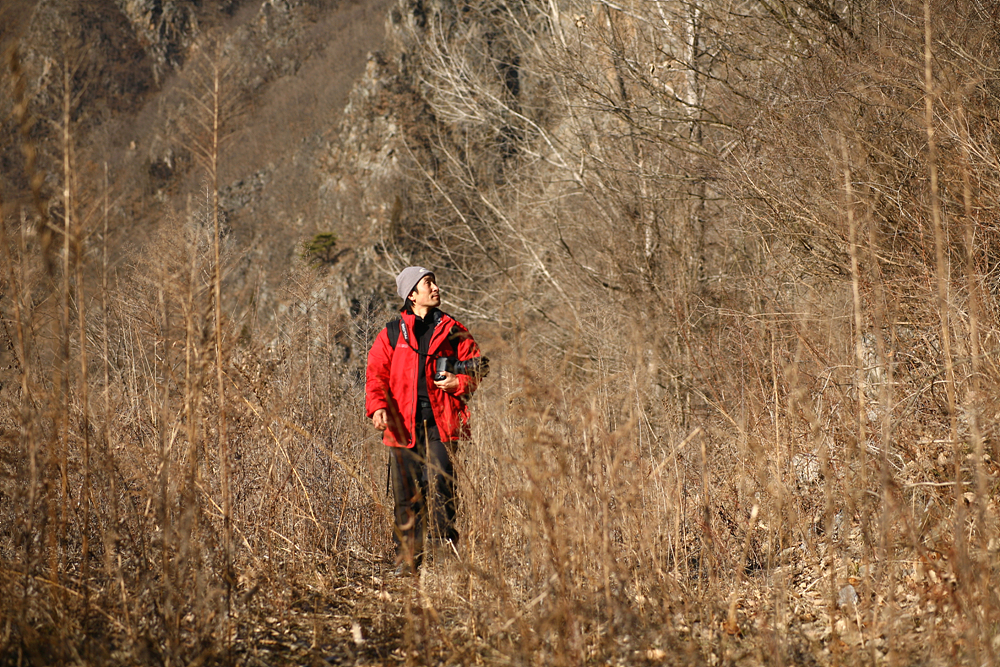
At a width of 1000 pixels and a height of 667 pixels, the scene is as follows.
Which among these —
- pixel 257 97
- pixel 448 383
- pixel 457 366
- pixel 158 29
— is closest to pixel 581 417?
pixel 448 383

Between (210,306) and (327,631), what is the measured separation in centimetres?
122

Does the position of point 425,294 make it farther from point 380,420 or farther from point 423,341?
point 380,420

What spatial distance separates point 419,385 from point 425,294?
0.43 metres

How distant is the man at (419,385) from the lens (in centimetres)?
306

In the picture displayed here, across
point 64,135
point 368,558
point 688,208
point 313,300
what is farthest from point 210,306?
point 688,208

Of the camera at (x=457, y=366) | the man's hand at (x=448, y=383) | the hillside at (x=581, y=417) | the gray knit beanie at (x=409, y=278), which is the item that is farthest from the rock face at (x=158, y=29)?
the man's hand at (x=448, y=383)

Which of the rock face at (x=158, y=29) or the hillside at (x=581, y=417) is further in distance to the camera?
the rock face at (x=158, y=29)

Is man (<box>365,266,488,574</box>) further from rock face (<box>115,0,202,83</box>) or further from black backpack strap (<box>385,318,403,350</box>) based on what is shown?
rock face (<box>115,0,202,83</box>)

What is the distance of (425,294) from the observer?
3.21m

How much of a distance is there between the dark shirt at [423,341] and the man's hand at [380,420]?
0.64 ft

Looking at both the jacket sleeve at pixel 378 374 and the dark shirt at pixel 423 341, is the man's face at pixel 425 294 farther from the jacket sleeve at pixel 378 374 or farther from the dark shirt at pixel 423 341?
the jacket sleeve at pixel 378 374

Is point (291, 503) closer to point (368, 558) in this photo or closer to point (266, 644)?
point (368, 558)

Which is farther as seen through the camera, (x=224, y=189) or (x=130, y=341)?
(x=224, y=189)

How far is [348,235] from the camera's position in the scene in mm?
38531
